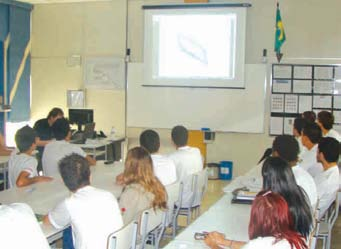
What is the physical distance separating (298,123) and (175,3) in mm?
3566

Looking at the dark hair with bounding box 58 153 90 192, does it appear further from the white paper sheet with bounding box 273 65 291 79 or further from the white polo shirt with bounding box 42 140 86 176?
the white paper sheet with bounding box 273 65 291 79

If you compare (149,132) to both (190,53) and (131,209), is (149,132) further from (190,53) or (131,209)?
(190,53)

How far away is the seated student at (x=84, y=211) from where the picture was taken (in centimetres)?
260

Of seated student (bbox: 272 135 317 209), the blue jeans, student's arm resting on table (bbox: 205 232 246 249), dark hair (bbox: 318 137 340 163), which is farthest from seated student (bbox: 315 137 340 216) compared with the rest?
the blue jeans

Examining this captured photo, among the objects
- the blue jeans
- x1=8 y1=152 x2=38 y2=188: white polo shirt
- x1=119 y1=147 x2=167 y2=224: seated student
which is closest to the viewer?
the blue jeans

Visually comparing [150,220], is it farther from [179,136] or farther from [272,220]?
[179,136]

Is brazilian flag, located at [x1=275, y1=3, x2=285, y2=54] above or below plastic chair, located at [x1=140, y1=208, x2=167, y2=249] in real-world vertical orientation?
above

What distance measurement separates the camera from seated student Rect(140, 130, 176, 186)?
412 centimetres

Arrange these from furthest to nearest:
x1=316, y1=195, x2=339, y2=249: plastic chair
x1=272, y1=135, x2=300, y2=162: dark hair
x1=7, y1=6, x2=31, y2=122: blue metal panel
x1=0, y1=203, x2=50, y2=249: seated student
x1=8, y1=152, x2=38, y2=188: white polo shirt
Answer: x1=7, y1=6, x2=31, y2=122: blue metal panel → x1=8, y1=152, x2=38, y2=188: white polo shirt → x1=316, y1=195, x2=339, y2=249: plastic chair → x1=272, y1=135, x2=300, y2=162: dark hair → x1=0, y1=203, x2=50, y2=249: seated student

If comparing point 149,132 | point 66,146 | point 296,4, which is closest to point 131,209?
point 149,132

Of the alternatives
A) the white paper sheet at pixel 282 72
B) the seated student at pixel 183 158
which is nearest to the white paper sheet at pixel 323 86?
the white paper sheet at pixel 282 72

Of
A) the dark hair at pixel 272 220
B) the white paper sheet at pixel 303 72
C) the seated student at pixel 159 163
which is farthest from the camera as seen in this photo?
the white paper sheet at pixel 303 72

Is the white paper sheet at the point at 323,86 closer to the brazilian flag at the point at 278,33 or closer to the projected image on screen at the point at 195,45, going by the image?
the brazilian flag at the point at 278,33

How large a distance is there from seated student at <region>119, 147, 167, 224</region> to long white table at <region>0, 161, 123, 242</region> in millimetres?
494
